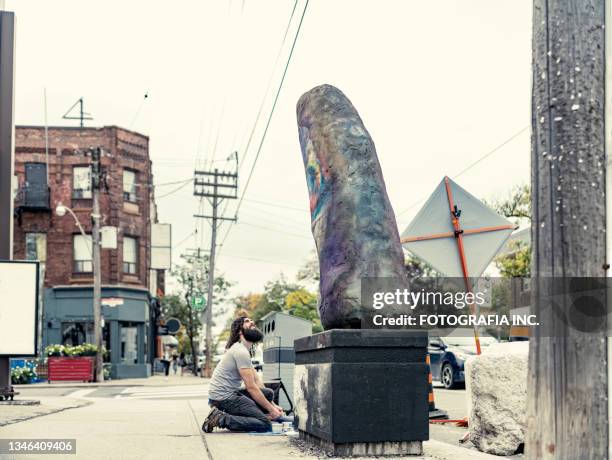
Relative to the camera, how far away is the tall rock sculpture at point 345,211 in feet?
22.1

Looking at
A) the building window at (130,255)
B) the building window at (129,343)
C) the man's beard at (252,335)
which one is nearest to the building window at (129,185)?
the building window at (130,255)

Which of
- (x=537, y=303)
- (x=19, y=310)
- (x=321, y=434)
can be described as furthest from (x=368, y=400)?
(x=19, y=310)

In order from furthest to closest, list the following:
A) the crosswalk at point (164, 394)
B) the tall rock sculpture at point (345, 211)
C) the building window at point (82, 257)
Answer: the building window at point (82, 257)
the crosswalk at point (164, 394)
the tall rock sculpture at point (345, 211)

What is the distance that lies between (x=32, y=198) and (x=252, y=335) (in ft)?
109

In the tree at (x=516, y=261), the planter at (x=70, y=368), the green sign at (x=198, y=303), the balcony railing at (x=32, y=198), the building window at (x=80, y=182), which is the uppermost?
the building window at (x=80, y=182)

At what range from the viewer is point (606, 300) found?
364 cm

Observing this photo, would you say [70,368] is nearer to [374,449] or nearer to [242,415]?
[242,415]

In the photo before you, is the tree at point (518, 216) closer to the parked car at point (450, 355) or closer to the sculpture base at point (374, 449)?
the parked car at point (450, 355)

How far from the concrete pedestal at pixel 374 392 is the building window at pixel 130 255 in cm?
3569

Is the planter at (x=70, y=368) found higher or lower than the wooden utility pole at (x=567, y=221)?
lower

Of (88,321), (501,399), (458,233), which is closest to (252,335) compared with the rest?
(458,233)

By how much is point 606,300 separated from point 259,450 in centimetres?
391

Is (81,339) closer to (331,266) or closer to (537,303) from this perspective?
(331,266)

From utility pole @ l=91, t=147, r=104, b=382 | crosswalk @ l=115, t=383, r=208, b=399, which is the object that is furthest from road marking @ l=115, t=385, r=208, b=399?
utility pole @ l=91, t=147, r=104, b=382
